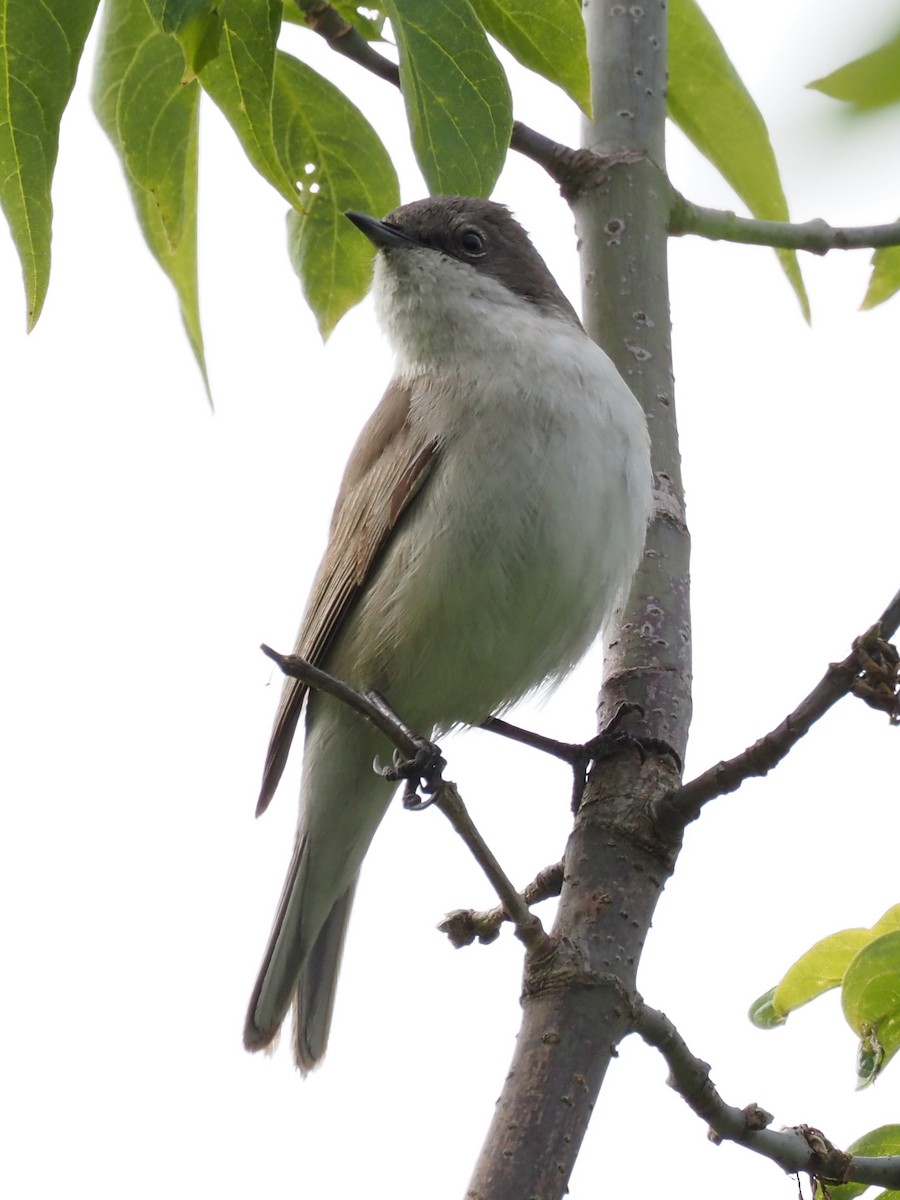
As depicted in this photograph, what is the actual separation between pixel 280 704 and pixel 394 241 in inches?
63.1

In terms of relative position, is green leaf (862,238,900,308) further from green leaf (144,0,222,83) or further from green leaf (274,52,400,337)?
green leaf (144,0,222,83)

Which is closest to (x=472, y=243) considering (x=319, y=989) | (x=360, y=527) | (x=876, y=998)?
(x=360, y=527)

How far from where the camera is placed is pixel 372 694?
4242 mm

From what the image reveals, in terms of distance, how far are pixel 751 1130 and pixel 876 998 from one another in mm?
441

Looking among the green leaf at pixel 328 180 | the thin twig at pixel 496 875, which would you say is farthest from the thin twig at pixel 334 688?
the green leaf at pixel 328 180

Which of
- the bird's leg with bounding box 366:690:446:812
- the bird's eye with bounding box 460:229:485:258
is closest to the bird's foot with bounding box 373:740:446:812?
the bird's leg with bounding box 366:690:446:812

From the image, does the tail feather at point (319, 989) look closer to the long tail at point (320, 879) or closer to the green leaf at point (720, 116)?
the long tail at point (320, 879)

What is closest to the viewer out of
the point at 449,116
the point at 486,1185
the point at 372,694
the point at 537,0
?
the point at 486,1185

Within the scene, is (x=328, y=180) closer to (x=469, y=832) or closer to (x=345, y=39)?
(x=345, y=39)

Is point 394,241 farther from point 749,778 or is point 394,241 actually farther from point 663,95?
point 749,778

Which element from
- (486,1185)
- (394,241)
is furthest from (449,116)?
(486,1185)

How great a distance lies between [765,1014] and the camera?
3080mm

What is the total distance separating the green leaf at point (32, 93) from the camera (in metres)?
2.54

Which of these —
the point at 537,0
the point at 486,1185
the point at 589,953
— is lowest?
the point at 486,1185
